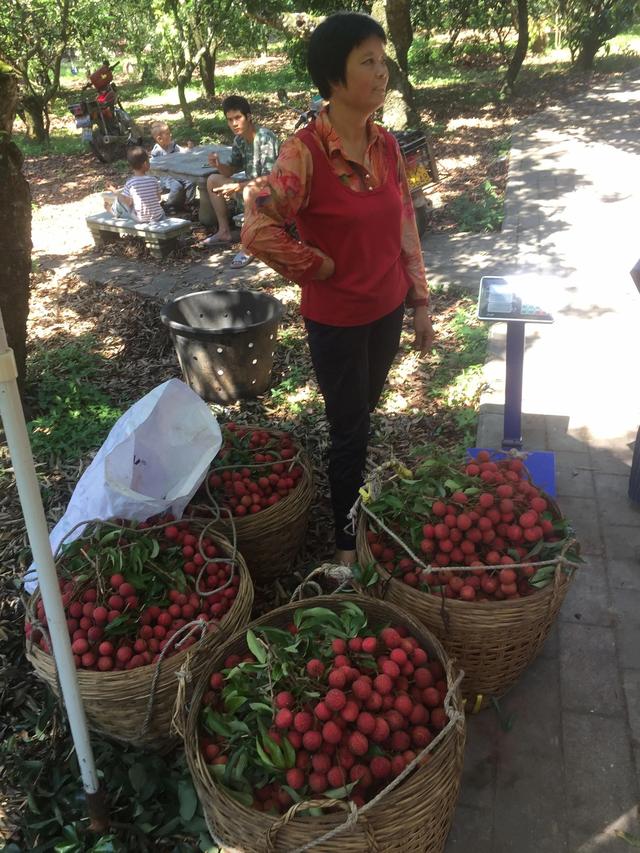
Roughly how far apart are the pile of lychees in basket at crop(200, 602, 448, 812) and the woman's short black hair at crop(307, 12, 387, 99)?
1.76 m

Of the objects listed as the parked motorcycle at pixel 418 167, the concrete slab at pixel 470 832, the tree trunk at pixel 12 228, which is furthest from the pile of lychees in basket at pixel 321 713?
the parked motorcycle at pixel 418 167

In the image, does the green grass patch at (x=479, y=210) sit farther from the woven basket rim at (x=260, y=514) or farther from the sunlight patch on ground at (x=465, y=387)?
the woven basket rim at (x=260, y=514)

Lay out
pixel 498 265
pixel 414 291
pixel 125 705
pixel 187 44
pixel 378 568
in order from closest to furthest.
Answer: pixel 125 705, pixel 378 568, pixel 414 291, pixel 498 265, pixel 187 44

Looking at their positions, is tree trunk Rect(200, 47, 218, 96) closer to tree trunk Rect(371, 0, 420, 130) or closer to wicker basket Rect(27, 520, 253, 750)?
tree trunk Rect(371, 0, 420, 130)

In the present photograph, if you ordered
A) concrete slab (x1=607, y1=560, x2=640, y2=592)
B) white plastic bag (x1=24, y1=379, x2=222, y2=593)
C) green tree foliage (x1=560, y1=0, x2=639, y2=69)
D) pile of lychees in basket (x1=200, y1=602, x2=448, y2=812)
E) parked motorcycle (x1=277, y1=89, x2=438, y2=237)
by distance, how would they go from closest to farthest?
pile of lychees in basket (x1=200, y1=602, x2=448, y2=812) < white plastic bag (x1=24, y1=379, x2=222, y2=593) < concrete slab (x1=607, y1=560, x2=640, y2=592) < parked motorcycle (x1=277, y1=89, x2=438, y2=237) < green tree foliage (x1=560, y1=0, x2=639, y2=69)

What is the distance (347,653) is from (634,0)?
15151 mm

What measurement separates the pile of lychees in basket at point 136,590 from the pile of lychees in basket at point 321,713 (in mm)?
323

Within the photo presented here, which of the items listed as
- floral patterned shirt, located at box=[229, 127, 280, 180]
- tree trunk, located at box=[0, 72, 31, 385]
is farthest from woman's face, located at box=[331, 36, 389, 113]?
floral patterned shirt, located at box=[229, 127, 280, 180]

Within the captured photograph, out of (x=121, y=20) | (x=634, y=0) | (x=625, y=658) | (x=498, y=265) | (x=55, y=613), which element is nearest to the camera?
(x=55, y=613)

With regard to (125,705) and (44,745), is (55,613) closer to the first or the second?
(125,705)

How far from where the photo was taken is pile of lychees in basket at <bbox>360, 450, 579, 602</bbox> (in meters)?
2.35

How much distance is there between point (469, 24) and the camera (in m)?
15.8

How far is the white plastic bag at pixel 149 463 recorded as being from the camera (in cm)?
271

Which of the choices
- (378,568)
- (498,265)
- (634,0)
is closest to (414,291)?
(378,568)
